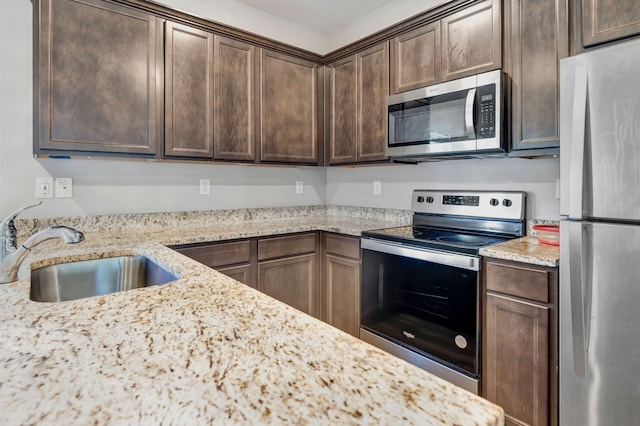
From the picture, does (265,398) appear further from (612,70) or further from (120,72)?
(120,72)

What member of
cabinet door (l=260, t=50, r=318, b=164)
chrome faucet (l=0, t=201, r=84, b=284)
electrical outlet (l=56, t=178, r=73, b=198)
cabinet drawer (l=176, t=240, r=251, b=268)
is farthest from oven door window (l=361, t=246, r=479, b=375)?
electrical outlet (l=56, t=178, r=73, b=198)

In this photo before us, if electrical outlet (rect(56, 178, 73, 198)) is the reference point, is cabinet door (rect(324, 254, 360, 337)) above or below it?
below

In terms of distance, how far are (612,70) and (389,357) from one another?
1425 millimetres

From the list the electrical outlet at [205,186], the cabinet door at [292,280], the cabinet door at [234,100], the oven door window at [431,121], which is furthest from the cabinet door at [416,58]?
the electrical outlet at [205,186]

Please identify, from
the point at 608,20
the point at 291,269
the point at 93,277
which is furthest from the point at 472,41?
the point at 93,277

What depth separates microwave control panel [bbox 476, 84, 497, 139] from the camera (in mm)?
1855

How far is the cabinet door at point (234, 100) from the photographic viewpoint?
2.38m

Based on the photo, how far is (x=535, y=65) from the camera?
177 cm

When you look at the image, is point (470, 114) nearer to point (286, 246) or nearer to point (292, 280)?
point (286, 246)

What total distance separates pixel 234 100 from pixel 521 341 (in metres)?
2.25

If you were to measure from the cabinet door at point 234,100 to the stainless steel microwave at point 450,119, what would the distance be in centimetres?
101

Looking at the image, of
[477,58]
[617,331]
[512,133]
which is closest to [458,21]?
[477,58]

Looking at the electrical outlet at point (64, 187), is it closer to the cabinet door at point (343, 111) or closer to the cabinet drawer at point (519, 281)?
the cabinet door at point (343, 111)

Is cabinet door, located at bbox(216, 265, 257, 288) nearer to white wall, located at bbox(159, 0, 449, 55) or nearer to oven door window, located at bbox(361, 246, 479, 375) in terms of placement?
oven door window, located at bbox(361, 246, 479, 375)
